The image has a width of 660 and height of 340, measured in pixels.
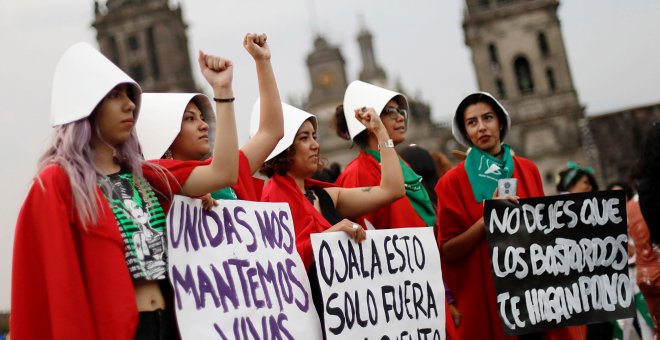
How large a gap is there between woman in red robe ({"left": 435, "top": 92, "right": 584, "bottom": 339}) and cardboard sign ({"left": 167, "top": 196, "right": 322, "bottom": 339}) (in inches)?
54.7

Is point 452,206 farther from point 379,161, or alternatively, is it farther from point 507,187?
point 379,161

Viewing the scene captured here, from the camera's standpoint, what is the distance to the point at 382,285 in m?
4.23

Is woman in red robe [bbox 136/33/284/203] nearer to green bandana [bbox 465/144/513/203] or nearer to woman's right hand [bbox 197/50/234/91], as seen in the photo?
woman's right hand [bbox 197/50/234/91]

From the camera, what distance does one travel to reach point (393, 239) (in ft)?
14.3

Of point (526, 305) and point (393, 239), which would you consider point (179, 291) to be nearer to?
point (393, 239)

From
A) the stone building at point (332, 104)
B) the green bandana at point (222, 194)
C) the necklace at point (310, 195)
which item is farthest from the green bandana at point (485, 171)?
the stone building at point (332, 104)

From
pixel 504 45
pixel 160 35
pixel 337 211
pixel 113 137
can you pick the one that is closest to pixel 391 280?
pixel 337 211

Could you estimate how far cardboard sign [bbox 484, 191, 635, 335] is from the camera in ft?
15.5

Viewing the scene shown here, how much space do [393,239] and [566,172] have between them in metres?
4.40

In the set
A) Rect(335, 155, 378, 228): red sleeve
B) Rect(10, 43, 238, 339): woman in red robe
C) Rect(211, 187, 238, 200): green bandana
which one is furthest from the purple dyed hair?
Rect(335, 155, 378, 228): red sleeve

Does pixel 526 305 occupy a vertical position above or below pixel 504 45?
below

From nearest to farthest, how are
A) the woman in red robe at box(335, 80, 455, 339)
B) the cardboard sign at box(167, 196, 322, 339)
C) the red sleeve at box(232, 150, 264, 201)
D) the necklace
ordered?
the cardboard sign at box(167, 196, 322, 339)
the red sleeve at box(232, 150, 264, 201)
the necklace
the woman in red robe at box(335, 80, 455, 339)

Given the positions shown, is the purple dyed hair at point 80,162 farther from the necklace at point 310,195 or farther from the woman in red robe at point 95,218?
the necklace at point 310,195

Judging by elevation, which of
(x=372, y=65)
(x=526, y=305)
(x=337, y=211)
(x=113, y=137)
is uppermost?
(x=372, y=65)
